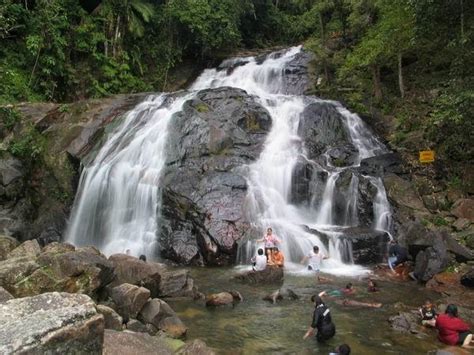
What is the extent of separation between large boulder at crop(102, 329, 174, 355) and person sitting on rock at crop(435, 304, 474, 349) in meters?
5.19

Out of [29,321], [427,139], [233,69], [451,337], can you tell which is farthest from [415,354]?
[233,69]

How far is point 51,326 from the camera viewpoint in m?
3.26

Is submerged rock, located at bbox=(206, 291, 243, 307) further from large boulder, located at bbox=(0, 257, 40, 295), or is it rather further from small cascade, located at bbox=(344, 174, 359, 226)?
small cascade, located at bbox=(344, 174, 359, 226)

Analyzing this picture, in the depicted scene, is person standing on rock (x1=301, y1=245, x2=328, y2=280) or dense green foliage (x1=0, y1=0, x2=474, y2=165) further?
dense green foliage (x1=0, y1=0, x2=474, y2=165)

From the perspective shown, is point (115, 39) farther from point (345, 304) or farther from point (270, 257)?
point (345, 304)

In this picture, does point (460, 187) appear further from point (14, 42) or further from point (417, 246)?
point (14, 42)

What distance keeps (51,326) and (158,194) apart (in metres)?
13.2

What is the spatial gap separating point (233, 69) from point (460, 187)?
17206 mm

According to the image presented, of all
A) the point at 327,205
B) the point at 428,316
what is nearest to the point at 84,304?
the point at 428,316

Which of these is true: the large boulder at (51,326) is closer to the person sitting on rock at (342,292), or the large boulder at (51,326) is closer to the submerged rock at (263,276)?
the person sitting on rock at (342,292)

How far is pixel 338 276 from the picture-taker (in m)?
12.9

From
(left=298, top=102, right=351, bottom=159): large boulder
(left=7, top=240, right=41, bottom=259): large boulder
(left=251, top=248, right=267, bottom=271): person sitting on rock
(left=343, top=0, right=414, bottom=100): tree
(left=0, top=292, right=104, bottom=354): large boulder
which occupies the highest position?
(left=343, top=0, right=414, bottom=100): tree

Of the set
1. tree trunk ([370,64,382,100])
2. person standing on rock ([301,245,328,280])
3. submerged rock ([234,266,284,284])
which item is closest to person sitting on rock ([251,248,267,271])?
submerged rock ([234,266,284,284])

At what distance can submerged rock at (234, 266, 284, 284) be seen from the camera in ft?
40.2
